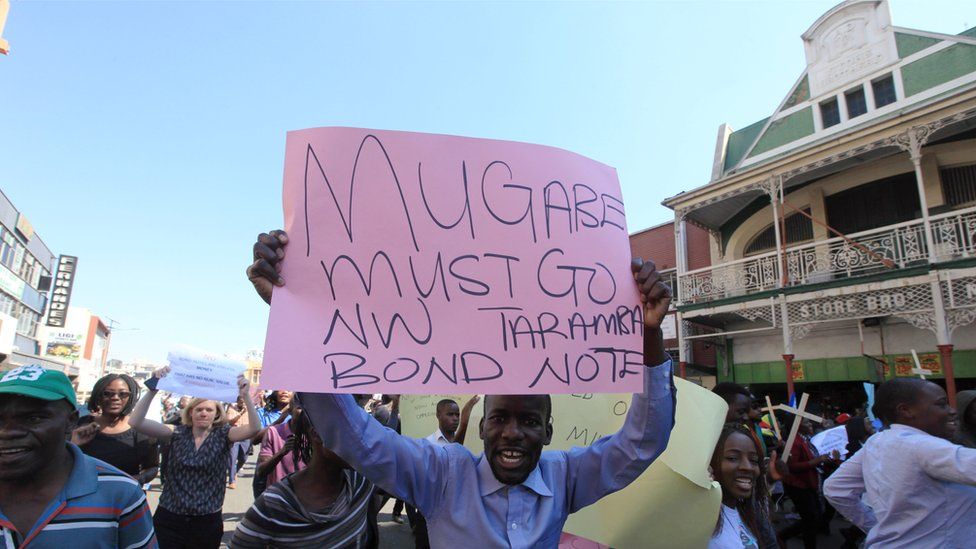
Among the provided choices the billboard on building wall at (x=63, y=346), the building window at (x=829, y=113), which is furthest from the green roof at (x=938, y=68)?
the billboard on building wall at (x=63, y=346)

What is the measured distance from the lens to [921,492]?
228cm

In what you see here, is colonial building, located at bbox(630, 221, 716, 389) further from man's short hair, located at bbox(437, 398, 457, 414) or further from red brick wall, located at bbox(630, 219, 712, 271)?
man's short hair, located at bbox(437, 398, 457, 414)

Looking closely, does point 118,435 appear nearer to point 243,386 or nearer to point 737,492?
point 243,386

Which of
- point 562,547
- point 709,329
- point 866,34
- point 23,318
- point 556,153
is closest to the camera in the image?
point 556,153

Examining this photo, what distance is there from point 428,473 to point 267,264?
0.79 metres

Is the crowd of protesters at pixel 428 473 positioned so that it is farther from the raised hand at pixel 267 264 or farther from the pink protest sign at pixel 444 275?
the pink protest sign at pixel 444 275

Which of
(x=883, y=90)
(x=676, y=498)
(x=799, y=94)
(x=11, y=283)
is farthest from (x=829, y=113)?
(x=11, y=283)

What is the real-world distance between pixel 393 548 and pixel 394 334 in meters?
5.42

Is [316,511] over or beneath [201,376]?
beneath

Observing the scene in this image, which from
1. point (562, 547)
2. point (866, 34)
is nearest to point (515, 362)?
point (562, 547)

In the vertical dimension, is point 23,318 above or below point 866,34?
below

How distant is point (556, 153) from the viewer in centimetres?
180

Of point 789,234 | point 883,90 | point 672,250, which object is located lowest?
point 789,234

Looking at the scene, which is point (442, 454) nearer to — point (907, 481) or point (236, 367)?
point (907, 481)
